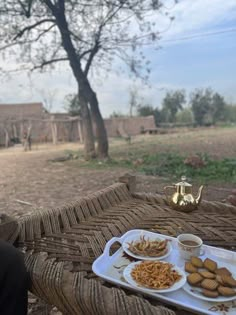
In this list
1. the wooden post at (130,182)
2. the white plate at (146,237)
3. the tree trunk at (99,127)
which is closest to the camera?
the white plate at (146,237)

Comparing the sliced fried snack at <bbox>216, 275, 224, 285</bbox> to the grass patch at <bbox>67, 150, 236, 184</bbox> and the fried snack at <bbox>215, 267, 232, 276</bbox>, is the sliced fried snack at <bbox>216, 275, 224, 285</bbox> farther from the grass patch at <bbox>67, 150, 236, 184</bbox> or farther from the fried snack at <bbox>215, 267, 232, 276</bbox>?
the grass patch at <bbox>67, 150, 236, 184</bbox>

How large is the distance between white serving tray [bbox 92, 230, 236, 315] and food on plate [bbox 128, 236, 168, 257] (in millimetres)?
28

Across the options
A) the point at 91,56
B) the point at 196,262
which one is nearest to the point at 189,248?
the point at 196,262

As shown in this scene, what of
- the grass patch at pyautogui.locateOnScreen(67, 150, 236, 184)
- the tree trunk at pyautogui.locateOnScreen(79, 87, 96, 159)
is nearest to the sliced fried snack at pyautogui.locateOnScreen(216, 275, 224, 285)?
the grass patch at pyautogui.locateOnScreen(67, 150, 236, 184)

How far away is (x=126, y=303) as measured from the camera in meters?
0.64

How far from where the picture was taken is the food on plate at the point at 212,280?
0.70 meters

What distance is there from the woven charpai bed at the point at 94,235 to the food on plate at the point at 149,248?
102 mm

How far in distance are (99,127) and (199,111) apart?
1183 centimetres

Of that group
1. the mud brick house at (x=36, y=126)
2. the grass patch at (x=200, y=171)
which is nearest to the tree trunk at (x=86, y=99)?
the grass patch at (x=200, y=171)

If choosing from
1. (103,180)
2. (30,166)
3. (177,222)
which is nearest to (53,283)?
(177,222)

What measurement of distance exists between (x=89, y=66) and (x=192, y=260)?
6697mm

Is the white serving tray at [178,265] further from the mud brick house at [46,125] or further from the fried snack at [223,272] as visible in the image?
the mud brick house at [46,125]

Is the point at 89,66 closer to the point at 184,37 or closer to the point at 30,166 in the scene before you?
the point at 30,166

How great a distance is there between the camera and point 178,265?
0.86 meters
